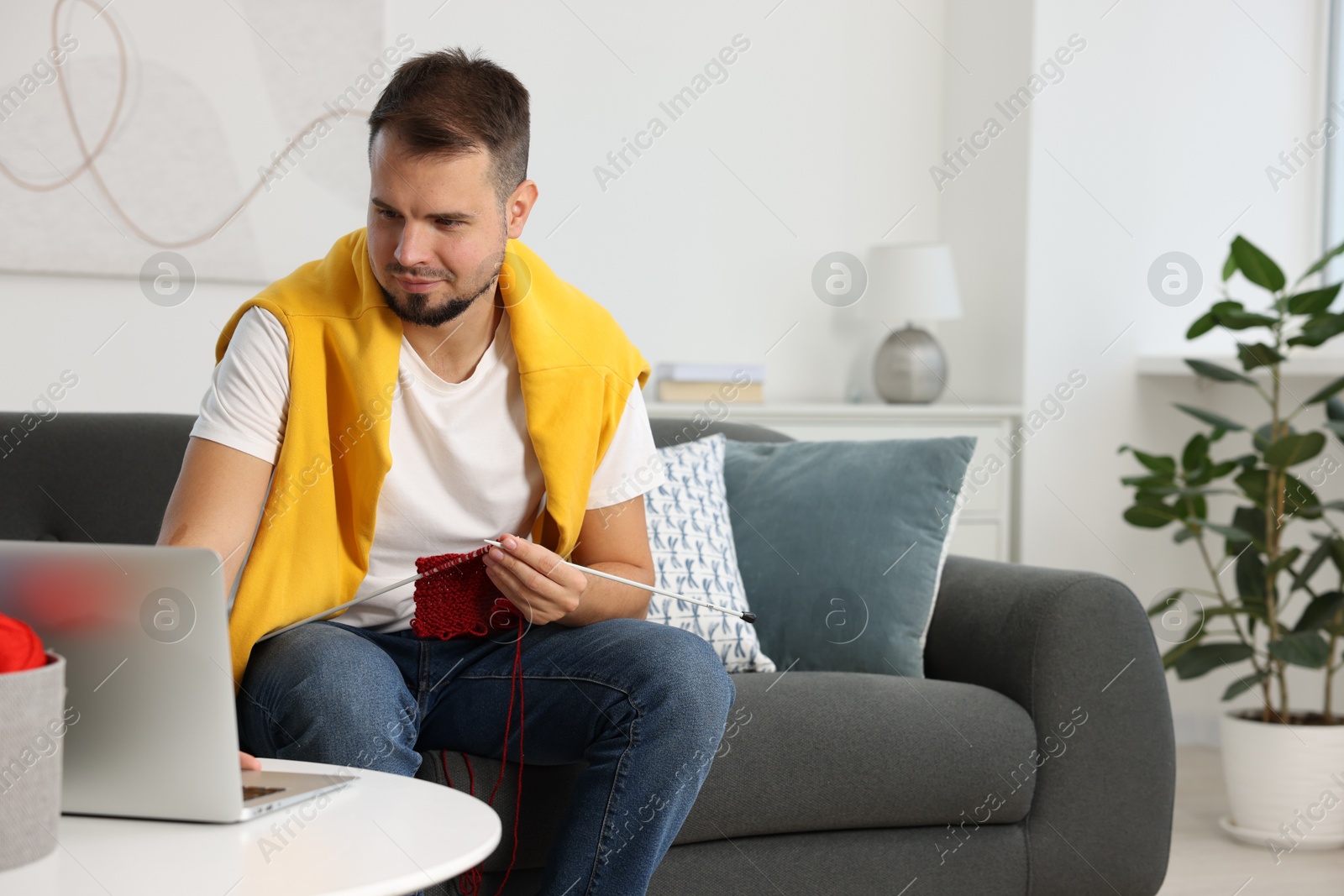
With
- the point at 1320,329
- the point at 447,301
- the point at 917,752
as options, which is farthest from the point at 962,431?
the point at 447,301

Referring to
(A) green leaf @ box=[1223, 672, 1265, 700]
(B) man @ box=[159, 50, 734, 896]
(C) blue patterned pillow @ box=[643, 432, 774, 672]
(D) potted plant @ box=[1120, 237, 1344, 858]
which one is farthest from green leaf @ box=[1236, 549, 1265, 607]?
(B) man @ box=[159, 50, 734, 896]

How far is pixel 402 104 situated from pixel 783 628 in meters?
1.01

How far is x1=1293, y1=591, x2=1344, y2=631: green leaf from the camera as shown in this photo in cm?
271

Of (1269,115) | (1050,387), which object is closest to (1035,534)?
(1050,387)

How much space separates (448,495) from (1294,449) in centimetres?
191

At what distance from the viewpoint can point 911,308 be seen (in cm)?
334

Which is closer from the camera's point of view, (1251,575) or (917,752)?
(917,752)

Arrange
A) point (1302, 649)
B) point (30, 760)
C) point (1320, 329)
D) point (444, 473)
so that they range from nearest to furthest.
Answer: point (30, 760) < point (444, 473) < point (1302, 649) < point (1320, 329)

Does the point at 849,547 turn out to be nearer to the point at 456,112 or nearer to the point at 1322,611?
the point at 456,112

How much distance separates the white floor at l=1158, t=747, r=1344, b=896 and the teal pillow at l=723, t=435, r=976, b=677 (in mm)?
786

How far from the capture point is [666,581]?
1997 millimetres

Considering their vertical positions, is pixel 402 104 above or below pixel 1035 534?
above

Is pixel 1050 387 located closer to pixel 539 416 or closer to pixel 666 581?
pixel 666 581

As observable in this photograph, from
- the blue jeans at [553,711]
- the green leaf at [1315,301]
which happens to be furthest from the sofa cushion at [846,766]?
the green leaf at [1315,301]
